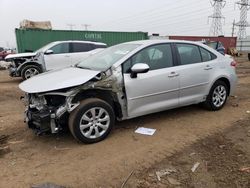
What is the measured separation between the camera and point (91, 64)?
5.61 m

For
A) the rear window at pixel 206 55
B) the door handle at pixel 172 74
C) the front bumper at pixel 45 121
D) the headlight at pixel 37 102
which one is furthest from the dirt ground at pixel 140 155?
the rear window at pixel 206 55

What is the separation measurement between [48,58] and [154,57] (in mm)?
7088

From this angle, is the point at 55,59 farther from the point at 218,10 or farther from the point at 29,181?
the point at 218,10

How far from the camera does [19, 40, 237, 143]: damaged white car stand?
4566 millimetres

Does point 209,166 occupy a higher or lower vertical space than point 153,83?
lower

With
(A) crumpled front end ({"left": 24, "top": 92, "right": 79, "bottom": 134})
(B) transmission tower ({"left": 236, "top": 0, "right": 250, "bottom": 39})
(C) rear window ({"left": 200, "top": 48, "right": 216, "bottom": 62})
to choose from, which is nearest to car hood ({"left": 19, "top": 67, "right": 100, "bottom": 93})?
(A) crumpled front end ({"left": 24, "top": 92, "right": 79, "bottom": 134})

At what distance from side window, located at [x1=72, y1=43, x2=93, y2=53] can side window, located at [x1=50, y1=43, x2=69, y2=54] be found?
29 centimetres

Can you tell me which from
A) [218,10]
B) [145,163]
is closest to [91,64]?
[145,163]

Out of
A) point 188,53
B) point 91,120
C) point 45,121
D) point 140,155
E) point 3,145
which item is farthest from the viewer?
point 188,53

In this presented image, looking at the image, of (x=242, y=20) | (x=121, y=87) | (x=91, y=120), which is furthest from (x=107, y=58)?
(x=242, y=20)

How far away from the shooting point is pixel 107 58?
5527 millimetres

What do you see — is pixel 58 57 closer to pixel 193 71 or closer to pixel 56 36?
pixel 193 71

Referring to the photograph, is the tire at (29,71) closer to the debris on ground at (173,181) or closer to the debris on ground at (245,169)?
the debris on ground at (173,181)

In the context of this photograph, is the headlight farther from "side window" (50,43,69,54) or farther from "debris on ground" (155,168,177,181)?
"side window" (50,43,69,54)
